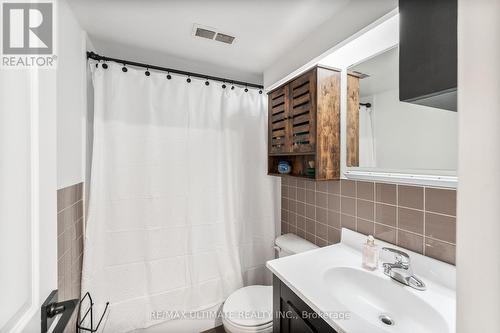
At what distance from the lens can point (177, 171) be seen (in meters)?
1.56

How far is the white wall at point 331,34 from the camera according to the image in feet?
3.27

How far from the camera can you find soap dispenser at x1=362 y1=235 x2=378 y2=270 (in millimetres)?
1025

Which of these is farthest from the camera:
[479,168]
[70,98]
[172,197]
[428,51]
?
[172,197]

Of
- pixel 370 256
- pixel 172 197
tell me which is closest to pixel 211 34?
pixel 172 197

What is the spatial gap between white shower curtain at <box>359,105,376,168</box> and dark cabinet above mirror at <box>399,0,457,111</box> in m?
0.44

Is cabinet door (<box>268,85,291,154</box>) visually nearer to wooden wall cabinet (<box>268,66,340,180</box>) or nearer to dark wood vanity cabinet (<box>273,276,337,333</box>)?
wooden wall cabinet (<box>268,66,340,180</box>)

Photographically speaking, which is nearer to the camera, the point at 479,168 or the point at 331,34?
the point at 479,168

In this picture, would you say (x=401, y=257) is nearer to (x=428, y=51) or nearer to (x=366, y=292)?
(x=366, y=292)

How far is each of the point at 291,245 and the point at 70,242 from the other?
4.53ft

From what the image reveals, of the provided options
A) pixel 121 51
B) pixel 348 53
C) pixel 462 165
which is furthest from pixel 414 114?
pixel 121 51

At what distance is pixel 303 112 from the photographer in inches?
52.9

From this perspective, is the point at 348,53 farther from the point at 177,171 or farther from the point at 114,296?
the point at 114,296

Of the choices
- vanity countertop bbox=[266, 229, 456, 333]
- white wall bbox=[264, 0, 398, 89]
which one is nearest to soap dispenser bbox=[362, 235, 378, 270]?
vanity countertop bbox=[266, 229, 456, 333]

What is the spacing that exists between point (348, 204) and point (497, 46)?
1164 millimetres
